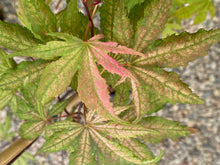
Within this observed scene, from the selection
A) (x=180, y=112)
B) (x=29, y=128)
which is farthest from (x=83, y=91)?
(x=180, y=112)

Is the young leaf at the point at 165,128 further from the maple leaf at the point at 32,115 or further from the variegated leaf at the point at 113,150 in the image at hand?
the maple leaf at the point at 32,115

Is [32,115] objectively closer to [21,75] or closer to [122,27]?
[21,75]

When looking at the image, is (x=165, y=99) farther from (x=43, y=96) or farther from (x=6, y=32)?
(x=6, y=32)

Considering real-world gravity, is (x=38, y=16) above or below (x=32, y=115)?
above

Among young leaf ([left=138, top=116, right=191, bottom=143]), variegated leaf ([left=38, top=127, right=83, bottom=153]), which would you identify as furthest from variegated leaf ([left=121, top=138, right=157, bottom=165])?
variegated leaf ([left=38, top=127, right=83, bottom=153])

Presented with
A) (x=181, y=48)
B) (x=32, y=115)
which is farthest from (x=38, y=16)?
(x=32, y=115)
